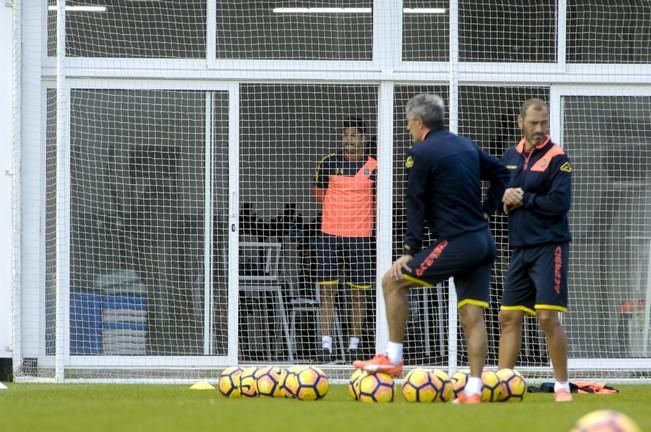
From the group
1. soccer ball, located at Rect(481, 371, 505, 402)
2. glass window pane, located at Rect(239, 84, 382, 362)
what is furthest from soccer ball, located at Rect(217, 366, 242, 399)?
glass window pane, located at Rect(239, 84, 382, 362)

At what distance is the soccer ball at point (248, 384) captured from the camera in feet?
29.2

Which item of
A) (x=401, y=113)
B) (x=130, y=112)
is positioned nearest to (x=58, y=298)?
(x=130, y=112)

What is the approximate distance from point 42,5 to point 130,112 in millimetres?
1264

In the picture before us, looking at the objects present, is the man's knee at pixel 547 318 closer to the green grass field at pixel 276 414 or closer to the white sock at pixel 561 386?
the white sock at pixel 561 386

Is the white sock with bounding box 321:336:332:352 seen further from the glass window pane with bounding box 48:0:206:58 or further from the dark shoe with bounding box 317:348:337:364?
the glass window pane with bounding box 48:0:206:58

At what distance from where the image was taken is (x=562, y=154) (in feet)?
30.2

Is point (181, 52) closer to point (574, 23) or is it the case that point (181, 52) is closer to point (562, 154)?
point (574, 23)

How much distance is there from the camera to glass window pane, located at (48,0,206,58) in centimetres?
1255

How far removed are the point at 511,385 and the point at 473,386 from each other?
47cm

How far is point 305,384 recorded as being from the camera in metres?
8.73

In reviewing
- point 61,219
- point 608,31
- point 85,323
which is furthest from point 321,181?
point 608,31

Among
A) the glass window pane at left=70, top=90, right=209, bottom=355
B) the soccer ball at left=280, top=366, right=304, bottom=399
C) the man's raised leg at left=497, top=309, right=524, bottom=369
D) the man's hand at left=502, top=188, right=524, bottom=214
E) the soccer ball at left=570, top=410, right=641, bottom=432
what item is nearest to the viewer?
the soccer ball at left=570, top=410, right=641, bottom=432

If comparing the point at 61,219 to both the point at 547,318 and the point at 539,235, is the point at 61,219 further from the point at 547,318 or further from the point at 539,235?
the point at 547,318

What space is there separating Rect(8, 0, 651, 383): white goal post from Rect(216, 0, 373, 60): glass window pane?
0.06ft
